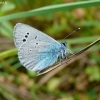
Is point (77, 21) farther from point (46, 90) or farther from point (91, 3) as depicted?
point (91, 3)

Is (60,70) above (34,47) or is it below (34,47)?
below

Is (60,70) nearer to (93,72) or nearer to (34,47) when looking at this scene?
(93,72)

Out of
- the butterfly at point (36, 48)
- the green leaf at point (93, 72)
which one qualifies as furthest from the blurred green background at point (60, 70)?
the butterfly at point (36, 48)

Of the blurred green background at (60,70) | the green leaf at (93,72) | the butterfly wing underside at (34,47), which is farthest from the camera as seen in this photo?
the green leaf at (93,72)

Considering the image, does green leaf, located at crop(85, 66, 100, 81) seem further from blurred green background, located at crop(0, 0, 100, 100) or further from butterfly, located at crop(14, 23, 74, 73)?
butterfly, located at crop(14, 23, 74, 73)

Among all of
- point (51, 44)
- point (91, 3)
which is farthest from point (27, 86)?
point (91, 3)

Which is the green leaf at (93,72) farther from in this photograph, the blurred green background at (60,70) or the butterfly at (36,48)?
the butterfly at (36,48)

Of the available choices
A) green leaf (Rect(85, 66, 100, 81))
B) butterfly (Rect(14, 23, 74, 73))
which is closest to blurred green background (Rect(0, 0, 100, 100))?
green leaf (Rect(85, 66, 100, 81))

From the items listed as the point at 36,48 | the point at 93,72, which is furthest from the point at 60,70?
the point at 36,48
